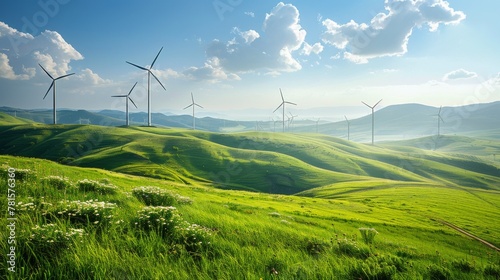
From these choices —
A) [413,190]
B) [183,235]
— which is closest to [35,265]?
[183,235]

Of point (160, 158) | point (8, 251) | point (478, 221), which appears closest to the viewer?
point (8, 251)

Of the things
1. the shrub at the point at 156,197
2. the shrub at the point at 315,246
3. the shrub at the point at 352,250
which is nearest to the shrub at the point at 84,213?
the shrub at the point at 156,197

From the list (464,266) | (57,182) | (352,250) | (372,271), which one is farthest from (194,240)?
(57,182)

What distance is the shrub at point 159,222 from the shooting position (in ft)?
29.1

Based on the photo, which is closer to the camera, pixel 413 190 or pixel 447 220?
pixel 447 220

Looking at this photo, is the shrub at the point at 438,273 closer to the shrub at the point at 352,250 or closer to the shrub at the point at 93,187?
the shrub at the point at 352,250

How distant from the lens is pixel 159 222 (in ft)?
29.6

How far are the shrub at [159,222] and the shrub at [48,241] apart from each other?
6.59ft

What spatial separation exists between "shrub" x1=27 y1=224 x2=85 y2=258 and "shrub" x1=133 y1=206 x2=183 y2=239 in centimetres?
201

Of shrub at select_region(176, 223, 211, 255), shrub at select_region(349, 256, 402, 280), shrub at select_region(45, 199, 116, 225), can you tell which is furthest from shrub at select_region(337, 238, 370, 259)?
shrub at select_region(45, 199, 116, 225)

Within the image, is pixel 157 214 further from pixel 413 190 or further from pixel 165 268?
pixel 413 190

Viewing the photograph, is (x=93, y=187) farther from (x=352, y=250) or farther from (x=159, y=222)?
(x=352, y=250)

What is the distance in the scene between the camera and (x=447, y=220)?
233 ft

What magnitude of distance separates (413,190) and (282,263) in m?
125
